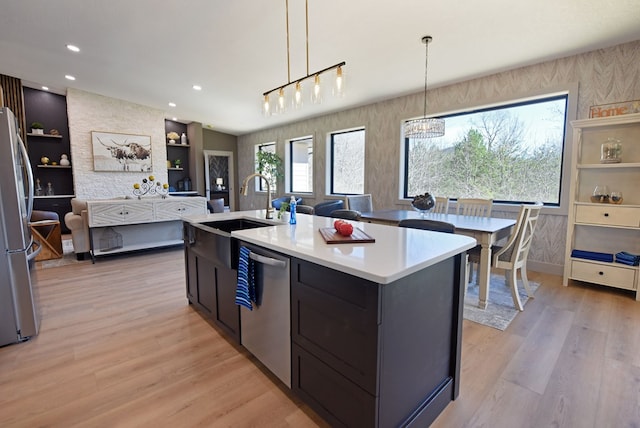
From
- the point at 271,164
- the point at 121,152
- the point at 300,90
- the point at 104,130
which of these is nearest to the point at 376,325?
the point at 300,90

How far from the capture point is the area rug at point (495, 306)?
2511mm

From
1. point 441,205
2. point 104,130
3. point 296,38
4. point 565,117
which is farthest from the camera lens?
point 104,130

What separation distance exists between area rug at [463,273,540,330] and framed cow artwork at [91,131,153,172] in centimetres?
716

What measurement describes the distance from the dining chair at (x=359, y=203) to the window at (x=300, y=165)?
282cm

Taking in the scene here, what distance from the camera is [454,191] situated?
4.60 m

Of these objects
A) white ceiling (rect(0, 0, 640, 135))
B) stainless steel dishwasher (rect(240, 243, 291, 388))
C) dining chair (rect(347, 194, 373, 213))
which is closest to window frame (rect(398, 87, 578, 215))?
white ceiling (rect(0, 0, 640, 135))

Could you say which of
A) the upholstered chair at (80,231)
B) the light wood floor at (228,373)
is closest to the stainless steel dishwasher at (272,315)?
the light wood floor at (228,373)

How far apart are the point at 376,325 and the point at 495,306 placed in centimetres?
224

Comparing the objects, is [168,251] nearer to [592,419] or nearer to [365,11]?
[365,11]

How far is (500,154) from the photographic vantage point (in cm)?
410

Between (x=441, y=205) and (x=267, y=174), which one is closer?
(x=441, y=205)

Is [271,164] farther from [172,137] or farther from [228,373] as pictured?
[228,373]

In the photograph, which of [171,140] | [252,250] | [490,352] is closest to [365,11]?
[252,250]

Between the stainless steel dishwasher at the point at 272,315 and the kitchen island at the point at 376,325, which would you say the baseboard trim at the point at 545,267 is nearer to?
the kitchen island at the point at 376,325
